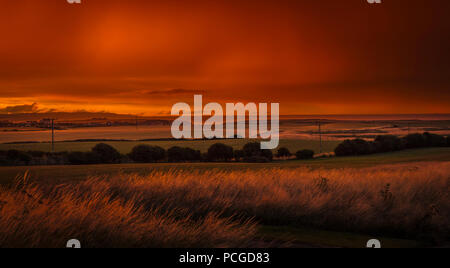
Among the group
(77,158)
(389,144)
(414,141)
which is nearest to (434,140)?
(414,141)

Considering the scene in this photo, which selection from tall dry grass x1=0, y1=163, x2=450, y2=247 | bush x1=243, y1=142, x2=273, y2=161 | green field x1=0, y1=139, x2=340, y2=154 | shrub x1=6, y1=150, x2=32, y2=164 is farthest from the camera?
bush x1=243, y1=142, x2=273, y2=161

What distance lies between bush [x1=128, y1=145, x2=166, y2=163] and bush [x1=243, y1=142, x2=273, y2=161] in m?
11.5

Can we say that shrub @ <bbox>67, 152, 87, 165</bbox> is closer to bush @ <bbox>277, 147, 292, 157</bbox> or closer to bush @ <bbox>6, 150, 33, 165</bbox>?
bush @ <bbox>6, 150, 33, 165</bbox>

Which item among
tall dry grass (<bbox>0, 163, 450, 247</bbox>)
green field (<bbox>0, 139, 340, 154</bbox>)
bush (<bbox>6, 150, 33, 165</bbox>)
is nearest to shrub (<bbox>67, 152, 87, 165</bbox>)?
bush (<bbox>6, 150, 33, 165</bbox>)

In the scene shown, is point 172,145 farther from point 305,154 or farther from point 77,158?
point 77,158

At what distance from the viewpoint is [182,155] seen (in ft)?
205

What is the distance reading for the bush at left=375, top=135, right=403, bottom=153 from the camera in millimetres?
62000

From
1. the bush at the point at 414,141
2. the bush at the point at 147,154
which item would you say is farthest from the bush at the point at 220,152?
the bush at the point at 414,141

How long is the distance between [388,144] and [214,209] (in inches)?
2183

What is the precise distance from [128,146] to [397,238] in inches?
2461

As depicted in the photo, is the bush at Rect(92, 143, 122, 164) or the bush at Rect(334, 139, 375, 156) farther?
the bush at Rect(334, 139, 375, 156)

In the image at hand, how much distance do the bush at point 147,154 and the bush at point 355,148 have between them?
24087mm

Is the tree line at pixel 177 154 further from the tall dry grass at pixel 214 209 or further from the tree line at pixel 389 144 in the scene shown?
the tall dry grass at pixel 214 209
